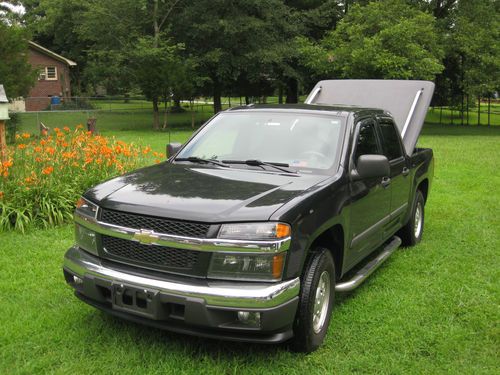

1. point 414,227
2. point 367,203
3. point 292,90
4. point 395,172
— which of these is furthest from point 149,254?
point 292,90

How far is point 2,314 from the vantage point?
4250 millimetres

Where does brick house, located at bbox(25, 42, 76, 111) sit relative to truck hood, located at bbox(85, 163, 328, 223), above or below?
above

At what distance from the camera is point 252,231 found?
3.25 m

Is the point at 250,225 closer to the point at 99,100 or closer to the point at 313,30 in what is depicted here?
the point at 313,30

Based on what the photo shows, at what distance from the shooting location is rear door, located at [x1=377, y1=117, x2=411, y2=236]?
5.35m

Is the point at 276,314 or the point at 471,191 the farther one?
the point at 471,191

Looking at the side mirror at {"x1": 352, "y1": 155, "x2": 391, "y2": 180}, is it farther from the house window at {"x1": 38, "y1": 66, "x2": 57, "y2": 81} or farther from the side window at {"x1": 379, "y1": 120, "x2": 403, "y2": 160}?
the house window at {"x1": 38, "y1": 66, "x2": 57, "y2": 81}

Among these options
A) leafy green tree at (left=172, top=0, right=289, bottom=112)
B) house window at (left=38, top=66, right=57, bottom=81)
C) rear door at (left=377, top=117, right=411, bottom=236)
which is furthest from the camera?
house window at (left=38, top=66, right=57, bottom=81)

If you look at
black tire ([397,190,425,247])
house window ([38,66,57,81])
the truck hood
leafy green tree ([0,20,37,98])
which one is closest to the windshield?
the truck hood

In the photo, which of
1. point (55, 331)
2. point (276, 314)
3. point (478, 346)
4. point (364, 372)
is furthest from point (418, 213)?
point (55, 331)

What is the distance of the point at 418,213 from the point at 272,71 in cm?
2364

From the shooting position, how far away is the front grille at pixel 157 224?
10.8 feet

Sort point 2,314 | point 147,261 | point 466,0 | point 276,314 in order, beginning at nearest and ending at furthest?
point 276,314 → point 147,261 → point 2,314 → point 466,0

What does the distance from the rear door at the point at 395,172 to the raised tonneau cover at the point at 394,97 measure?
85cm
